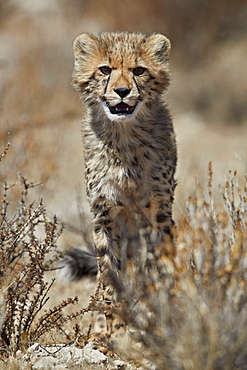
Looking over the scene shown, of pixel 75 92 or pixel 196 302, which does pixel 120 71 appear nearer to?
pixel 196 302

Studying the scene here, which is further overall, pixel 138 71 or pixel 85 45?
pixel 85 45

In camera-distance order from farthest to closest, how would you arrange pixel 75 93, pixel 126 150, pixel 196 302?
pixel 75 93 → pixel 126 150 → pixel 196 302

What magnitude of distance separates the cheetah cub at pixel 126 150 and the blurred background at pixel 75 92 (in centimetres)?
249

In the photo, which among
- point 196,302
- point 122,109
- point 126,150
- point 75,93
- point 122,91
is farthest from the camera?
point 75,93

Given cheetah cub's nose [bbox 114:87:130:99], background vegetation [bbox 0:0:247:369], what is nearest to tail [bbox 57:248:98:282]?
background vegetation [bbox 0:0:247:369]

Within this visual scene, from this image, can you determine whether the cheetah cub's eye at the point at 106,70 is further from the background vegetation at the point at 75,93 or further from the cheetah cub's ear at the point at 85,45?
the background vegetation at the point at 75,93

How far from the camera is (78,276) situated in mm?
4953

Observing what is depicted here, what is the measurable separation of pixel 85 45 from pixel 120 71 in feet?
1.54

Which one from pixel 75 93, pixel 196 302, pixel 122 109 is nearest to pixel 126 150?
pixel 122 109

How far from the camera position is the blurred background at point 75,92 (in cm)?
798

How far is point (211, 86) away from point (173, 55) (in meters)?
1.48

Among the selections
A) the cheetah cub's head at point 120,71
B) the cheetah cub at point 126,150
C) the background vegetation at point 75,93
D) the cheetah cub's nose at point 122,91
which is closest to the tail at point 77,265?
the background vegetation at point 75,93

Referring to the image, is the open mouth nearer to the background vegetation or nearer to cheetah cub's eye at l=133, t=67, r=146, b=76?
cheetah cub's eye at l=133, t=67, r=146, b=76

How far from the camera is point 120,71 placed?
3.79m
